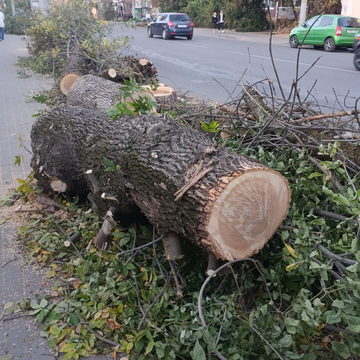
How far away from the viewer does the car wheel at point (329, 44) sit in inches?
778

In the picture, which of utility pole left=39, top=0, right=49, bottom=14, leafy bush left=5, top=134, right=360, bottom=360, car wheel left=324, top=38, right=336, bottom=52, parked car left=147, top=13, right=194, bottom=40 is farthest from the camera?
parked car left=147, top=13, right=194, bottom=40

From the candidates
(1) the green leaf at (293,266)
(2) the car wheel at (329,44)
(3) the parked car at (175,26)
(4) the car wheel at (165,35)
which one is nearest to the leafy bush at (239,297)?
(1) the green leaf at (293,266)

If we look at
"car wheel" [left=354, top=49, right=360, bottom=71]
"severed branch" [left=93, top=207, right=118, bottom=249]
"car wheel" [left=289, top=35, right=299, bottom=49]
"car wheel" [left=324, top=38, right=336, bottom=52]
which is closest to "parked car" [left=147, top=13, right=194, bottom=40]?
"car wheel" [left=289, top=35, right=299, bottom=49]

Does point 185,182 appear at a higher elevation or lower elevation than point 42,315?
higher

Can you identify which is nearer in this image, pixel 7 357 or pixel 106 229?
pixel 7 357

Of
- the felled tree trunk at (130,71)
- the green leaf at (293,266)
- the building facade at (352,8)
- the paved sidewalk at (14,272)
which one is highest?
the building facade at (352,8)

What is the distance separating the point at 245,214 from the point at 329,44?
63.0 ft

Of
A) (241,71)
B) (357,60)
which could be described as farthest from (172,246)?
(357,60)

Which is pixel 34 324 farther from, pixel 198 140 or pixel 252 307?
pixel 198 140

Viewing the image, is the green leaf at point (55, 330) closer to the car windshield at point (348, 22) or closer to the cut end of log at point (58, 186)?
the cut end of log at point (58, 186)

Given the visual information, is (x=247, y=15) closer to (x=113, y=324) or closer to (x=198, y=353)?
(x=113, y=324)

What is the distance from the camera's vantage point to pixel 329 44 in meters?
20.0

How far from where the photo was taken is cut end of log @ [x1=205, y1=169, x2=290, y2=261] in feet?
9.20

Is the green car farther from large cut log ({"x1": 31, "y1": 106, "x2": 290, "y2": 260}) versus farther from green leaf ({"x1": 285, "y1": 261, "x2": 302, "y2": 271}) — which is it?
green leaf ({"x1": 285, "y1": 261, "x2": 302, "y2": 271})
